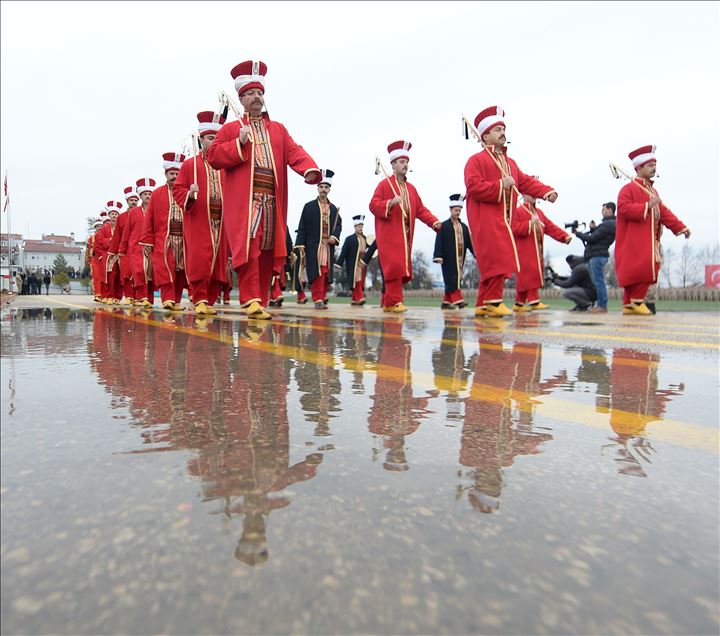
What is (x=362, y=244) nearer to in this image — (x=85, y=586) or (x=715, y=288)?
(x=715, y=288)

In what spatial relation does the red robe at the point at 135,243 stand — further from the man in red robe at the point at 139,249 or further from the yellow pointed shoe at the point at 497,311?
the yellow pointed shoe at the point at 497,311

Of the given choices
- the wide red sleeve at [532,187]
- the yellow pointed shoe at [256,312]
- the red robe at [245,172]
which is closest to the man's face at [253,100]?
the red robe at [245,172]

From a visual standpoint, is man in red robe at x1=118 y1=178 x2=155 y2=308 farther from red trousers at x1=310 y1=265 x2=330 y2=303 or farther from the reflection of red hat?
red trousers at x1=310 y1=265 x2=330 y2=303

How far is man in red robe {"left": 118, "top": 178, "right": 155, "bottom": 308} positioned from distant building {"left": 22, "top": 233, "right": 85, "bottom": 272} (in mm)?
37886

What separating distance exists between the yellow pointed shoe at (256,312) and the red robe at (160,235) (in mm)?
3686

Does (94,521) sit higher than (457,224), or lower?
lower

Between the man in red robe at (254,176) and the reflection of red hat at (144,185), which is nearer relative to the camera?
the man in red robe at (254,176)

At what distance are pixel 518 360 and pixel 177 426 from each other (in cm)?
187

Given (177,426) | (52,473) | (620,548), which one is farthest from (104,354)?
(620,548)

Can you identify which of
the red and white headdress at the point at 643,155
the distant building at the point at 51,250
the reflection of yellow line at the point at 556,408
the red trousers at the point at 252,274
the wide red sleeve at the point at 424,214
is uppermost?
the distant building at the point at 51,250

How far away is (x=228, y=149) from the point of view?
567 centimetres

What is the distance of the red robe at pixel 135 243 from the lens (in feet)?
35.1

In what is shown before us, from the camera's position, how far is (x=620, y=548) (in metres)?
→ 0.76

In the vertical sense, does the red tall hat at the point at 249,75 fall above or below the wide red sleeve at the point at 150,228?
above
